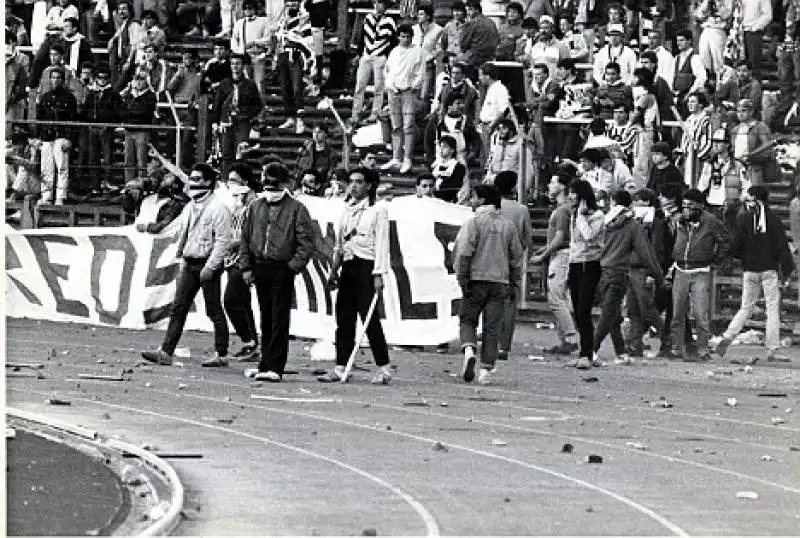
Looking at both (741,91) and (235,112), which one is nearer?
(741,91)

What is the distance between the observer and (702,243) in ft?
74.3

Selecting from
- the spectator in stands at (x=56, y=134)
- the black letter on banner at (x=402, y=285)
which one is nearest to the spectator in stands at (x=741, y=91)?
the black letter on banner at (x=402, y=285)

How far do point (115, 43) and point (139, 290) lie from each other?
8376mm

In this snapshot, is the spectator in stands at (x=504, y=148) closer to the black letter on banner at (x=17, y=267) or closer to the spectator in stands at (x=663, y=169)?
the spectator in stands at (x=663, y=169)

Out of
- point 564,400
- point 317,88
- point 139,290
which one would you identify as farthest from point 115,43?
point 564,400

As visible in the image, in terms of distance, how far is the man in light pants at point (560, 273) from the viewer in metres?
22.5

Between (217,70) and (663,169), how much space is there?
26.7 feet

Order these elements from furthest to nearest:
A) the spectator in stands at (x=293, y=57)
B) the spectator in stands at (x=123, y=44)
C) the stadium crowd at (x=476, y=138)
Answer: the spectator in stands at (x=123, y=44), the spectator in stands at (x=293, y=57), the stadium crowd at (x=476, y=138)

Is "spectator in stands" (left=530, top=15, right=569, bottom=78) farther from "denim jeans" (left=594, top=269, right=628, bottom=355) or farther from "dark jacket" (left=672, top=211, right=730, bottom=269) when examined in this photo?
"denim jeans" (left=594, top=269, right=628, bottom=355)

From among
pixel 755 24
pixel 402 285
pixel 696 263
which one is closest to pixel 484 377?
pixel 402 285

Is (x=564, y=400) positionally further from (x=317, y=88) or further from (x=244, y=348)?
(x=317, y=88)

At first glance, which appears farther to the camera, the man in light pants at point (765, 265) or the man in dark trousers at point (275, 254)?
the man in light pants at point (765, 265)

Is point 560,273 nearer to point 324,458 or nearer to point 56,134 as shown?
point 324,458

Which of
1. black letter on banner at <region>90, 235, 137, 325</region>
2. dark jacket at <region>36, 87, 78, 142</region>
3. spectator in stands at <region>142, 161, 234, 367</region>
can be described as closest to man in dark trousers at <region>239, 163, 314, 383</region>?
spectator in stands at <region>142, 161, 234, 367</region>
